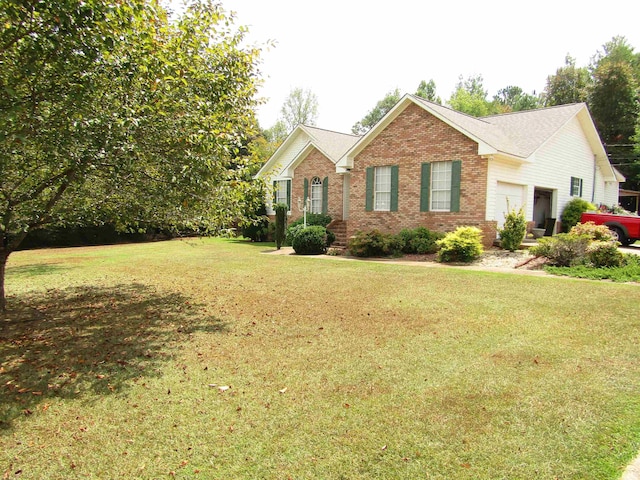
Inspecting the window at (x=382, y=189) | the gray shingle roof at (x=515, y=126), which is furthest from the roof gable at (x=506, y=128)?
the window at (x=382, y=189)

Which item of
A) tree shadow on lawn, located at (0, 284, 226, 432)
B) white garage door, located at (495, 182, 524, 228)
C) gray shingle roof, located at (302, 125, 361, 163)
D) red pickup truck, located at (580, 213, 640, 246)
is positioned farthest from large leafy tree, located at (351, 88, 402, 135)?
tree shadow on lawn, located at (0, 284, 226, 432)

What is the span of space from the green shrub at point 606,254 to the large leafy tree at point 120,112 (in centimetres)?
967

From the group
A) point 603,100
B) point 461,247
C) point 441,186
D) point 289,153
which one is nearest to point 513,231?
point 461,247

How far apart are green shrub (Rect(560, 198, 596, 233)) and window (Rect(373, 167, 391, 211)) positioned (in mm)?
8806

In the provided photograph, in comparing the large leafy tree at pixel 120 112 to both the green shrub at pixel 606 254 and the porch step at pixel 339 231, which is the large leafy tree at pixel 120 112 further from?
the porch step at pixel 339 231

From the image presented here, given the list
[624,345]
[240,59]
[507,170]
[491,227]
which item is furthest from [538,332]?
[507,170]

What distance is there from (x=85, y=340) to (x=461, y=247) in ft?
35.4

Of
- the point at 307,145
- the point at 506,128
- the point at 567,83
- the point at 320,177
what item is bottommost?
the point at 320,177

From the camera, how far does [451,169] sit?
1550 cm

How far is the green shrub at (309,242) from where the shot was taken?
16641 millimetres

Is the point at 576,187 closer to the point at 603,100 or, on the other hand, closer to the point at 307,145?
the point at 307,145

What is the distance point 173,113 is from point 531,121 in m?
18.4

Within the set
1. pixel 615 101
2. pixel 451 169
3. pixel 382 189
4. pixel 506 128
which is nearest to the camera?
pixel 451 169

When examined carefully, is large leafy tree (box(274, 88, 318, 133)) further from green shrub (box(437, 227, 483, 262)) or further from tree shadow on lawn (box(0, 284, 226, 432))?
tree shadow on lawn (box(0, 284, 226, 432))
